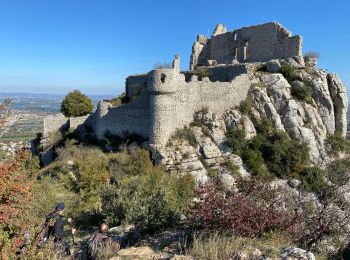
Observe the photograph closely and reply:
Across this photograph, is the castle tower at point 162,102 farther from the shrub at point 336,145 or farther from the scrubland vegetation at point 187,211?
the shrub at point 336,145

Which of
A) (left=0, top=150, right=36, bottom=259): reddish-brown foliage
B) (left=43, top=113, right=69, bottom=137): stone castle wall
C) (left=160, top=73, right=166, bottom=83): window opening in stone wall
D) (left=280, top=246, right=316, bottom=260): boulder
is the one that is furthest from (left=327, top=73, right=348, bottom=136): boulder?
(left=0, top=150, right=36, bottom=259): reddish-brown foliage

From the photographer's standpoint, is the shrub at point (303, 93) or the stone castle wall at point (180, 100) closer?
the stone castle wall at point (180, 100)

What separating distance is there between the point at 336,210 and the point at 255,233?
262 centimetres

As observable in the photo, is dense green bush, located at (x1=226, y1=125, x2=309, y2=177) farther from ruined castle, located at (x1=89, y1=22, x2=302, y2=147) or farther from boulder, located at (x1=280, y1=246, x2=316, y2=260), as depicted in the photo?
boulder, located at (x1=280, y1=246, x2=316, y2=260)

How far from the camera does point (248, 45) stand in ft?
113

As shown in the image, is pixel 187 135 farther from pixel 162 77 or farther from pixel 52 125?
pixel 52 125

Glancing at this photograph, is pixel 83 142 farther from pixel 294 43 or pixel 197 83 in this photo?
pixel 294 43

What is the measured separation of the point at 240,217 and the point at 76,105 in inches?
1151

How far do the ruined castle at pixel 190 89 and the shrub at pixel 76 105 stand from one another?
139 inches

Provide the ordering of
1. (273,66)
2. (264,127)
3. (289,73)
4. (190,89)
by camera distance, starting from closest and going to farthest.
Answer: (190,89) → (264,127) → (289,73) → (273,66)

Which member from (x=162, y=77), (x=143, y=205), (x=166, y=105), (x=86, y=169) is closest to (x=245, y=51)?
(x=162, y=77)

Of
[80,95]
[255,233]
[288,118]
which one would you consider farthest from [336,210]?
[80,95]

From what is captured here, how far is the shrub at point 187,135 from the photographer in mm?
24734

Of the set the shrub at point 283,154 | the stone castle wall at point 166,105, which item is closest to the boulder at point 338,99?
the shrub at point 283,154
